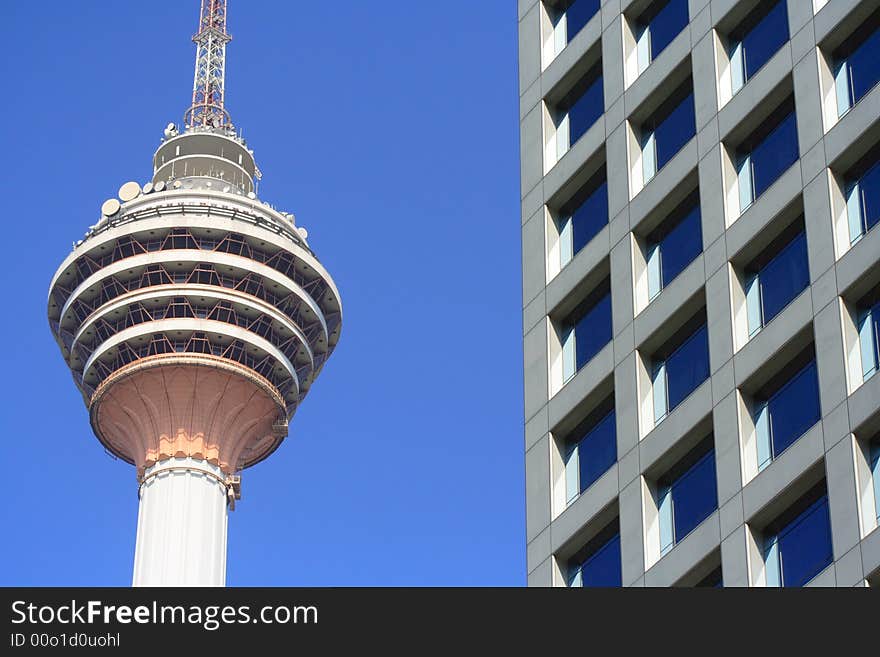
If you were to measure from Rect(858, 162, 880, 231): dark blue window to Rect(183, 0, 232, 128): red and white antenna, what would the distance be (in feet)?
385

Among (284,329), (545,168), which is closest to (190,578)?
(284,329)

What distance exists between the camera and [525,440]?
4616 cm

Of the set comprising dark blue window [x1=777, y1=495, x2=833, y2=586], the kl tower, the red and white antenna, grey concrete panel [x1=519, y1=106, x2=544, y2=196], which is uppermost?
the red and white antenna

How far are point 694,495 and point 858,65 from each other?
349 inches

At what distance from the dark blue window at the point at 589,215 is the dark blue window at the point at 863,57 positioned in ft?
24.3

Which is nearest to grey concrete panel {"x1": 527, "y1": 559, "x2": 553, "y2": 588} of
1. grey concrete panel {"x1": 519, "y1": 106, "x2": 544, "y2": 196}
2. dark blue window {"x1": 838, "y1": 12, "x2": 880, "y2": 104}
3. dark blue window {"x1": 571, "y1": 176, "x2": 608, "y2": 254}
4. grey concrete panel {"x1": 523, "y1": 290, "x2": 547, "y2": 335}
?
grey concrete panel {"x1": 523, "y1": 290, "x2": 547, "y2": 335}

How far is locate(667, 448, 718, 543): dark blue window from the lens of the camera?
4022cm

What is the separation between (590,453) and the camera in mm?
44344

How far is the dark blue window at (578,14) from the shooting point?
50469mm

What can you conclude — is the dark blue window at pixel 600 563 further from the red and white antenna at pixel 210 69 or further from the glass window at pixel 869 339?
the red and white antenna at pixel 210 69

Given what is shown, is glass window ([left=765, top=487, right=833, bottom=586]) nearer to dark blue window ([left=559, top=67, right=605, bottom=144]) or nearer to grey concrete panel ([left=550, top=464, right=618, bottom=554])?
grey concrete panel ([left=550, top=464, right=618, bottom=554])

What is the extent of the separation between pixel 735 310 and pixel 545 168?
9.59 metres

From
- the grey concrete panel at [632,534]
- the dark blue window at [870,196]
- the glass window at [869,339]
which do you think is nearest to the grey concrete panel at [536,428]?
the grey concrete panel at [632,534]
